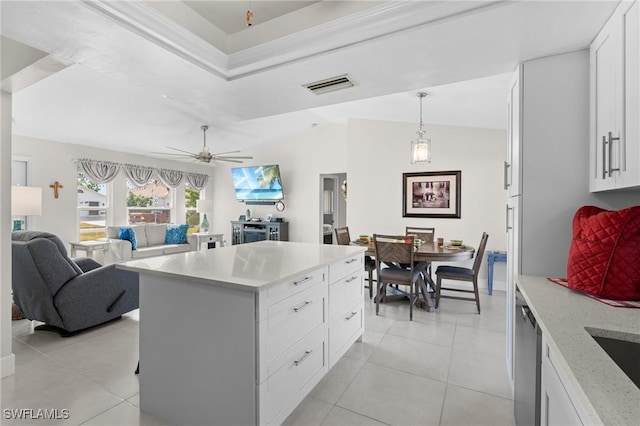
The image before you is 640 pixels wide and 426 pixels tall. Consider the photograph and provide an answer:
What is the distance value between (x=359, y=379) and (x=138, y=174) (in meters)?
6.26

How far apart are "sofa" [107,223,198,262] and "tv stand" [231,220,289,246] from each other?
3.43ft

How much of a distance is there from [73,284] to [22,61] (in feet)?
6.16

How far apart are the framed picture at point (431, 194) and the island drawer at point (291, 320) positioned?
11.3 feet

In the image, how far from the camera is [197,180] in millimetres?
7844

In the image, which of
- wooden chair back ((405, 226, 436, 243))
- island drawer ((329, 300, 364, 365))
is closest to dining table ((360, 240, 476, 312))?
wooden chair back ((405, 226, 436, 243))

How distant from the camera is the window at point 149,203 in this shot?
262 inches

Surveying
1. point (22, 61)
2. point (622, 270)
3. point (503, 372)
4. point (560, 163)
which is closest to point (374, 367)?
point (503, 372)

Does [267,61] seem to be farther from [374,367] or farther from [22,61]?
[374,367]

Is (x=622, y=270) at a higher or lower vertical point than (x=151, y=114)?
lower

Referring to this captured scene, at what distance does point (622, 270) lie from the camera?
1.28 metres

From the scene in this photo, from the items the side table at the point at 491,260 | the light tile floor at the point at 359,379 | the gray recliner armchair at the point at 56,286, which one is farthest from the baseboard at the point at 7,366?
the side table at the point at 491,260

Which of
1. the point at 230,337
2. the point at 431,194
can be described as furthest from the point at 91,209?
the point at 431,194

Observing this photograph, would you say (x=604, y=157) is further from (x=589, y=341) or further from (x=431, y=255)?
(x=431, y=255)

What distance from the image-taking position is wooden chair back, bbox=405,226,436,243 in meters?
4.64
